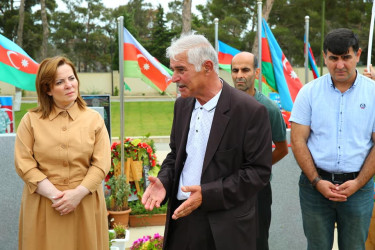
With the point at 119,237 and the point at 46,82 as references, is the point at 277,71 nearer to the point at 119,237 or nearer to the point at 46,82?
the point at 119,237

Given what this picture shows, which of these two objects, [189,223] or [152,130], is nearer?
[189,223]

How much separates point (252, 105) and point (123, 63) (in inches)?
134

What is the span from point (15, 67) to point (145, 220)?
2.43 metres

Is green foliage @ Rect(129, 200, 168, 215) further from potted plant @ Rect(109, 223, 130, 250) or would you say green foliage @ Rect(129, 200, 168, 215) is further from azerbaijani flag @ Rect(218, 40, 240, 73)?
azerbaijani flag @ Rect(218, 40, 240, 73)

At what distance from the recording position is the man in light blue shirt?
2.96 m

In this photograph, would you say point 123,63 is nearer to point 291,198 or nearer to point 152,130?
point 291,198

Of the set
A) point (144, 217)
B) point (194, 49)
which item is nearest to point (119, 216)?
point (144, 217)

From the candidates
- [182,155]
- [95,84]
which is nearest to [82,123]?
[182,155]

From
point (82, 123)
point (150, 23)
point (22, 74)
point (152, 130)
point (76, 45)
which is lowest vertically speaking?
point (152, 130)

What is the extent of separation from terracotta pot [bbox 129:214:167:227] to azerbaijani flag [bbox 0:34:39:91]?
6.58ft

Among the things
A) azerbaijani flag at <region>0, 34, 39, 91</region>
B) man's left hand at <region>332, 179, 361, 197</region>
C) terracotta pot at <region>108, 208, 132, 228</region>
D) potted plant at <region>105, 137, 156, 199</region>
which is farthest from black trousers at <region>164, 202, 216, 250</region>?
azerbaijani flag at <region>0, 34, 39, 91</region>

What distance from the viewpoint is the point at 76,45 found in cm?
4997

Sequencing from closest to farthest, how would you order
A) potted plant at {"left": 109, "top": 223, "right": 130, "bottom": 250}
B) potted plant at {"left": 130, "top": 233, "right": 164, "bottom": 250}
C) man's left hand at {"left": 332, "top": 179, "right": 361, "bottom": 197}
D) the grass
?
man's left hand at {"left": 332, "top": 179, "right": 361, "bottom": 197}, potted plant at {"left": 130, "top": 233, "right": 164, "bottom": 250}, potted plant at {"left": 109, "top": 223, "right": 130, "bottom": 250}, the grass

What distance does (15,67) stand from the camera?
5328mm
